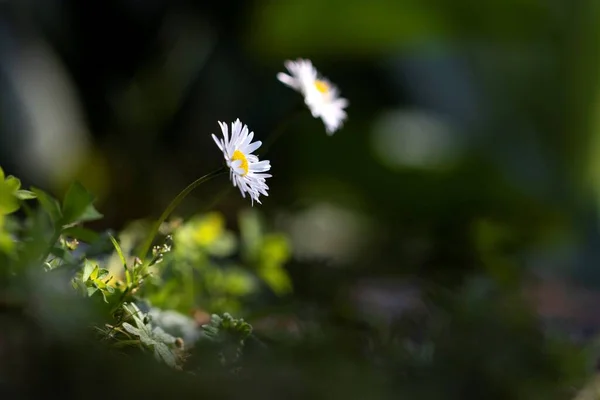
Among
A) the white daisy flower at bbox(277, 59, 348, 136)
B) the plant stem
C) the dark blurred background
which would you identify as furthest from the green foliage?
the dark blurred background

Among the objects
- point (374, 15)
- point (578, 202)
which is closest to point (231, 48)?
point (374, 15)

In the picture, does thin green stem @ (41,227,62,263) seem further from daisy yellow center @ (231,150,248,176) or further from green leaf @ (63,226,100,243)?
daisy yellow center @ (231,150,248,176)

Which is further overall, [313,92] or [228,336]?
[313,92]

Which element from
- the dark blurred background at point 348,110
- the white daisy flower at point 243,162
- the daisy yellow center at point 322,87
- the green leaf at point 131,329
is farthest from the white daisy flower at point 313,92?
the dark blurred background at point 348,110

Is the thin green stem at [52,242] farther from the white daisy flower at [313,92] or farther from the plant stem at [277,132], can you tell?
the white daisy flower at [313,92]

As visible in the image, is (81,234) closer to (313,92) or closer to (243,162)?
(243,162)

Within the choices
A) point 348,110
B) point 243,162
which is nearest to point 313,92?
point 243,162
